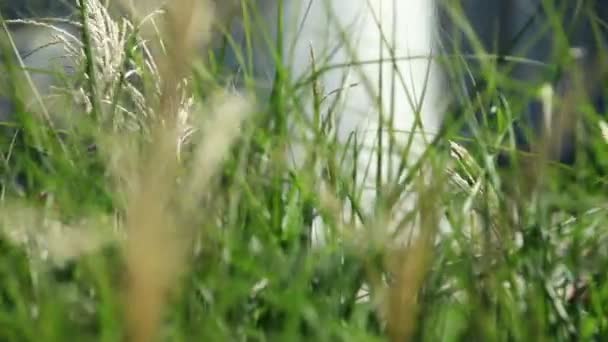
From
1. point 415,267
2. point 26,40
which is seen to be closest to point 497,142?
point 415,267

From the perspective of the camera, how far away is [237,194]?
3.36ft

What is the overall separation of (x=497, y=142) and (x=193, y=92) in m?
0.32

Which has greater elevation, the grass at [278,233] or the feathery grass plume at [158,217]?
the feathery grass plume at [158,217]

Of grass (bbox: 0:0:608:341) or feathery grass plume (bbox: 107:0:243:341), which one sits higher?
feathery grass plume (bbox: 107:0:243:341)

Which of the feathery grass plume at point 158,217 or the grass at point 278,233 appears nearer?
the feathery grass plume at point 158,217

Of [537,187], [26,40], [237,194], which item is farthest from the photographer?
[26,40]

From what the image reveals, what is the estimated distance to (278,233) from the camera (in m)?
1.06

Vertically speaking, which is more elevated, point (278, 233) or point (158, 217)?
point (158, 217)

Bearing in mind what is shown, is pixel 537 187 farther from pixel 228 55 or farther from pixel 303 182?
pixel 228 55

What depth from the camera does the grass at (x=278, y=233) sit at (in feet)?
2.39

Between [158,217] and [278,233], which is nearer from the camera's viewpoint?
[158,217]

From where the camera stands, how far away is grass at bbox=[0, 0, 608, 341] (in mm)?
729

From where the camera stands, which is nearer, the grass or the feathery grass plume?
the feathery grass plume

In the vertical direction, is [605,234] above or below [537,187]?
below
